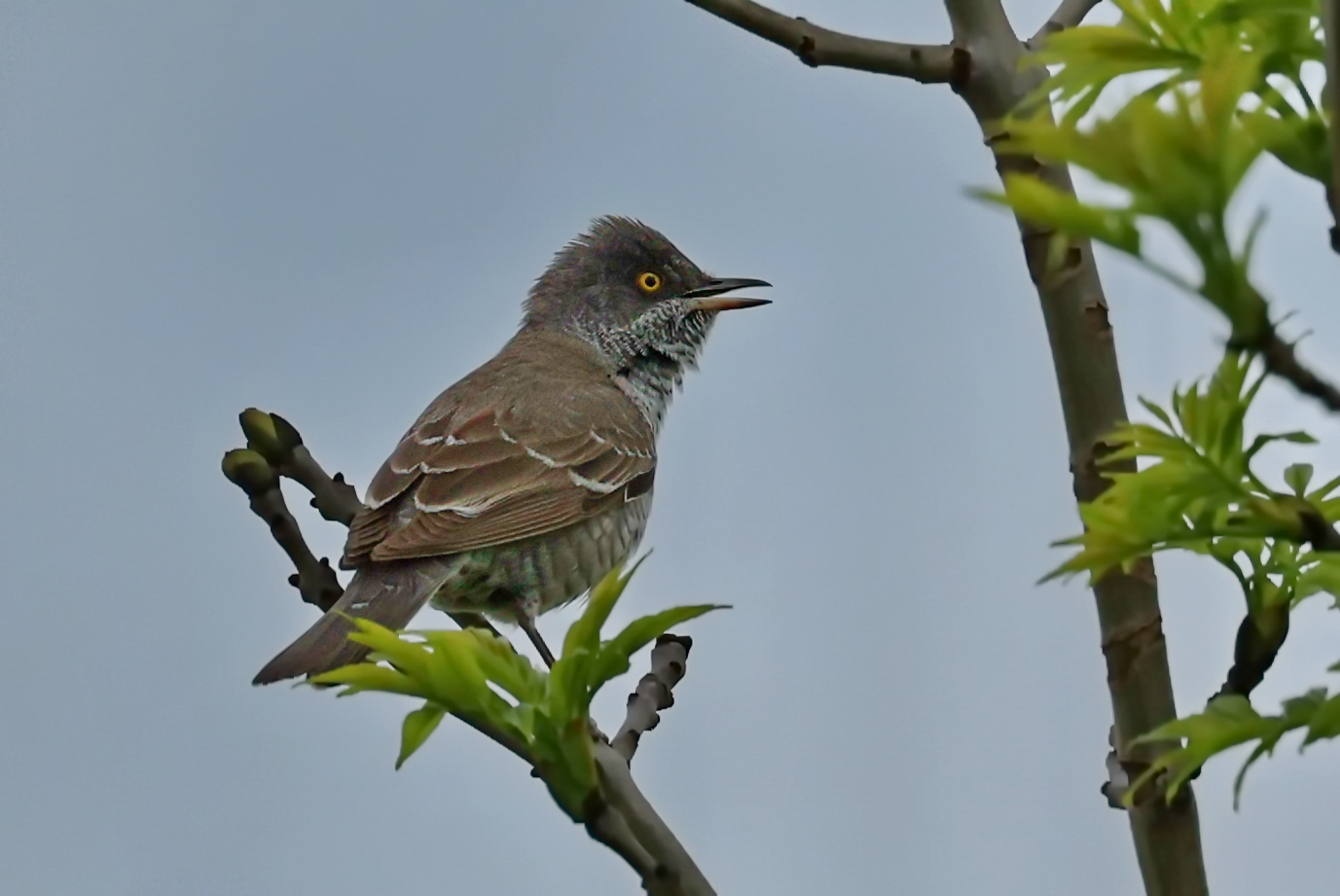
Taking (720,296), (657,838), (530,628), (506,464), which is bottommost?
(657,838)

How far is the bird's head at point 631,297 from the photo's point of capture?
710 cm

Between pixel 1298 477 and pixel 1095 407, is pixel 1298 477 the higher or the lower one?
the lower one

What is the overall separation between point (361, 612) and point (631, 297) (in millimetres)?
2855

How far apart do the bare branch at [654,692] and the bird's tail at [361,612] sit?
767 millimetres

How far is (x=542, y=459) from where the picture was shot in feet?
19.0

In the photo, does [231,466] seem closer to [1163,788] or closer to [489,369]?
[1163,788]

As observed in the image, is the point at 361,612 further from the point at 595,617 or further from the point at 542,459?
the point at 595,617

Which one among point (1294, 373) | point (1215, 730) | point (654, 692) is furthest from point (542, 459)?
point (1294, 373)

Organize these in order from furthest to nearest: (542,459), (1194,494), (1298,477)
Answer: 1. (542,459)
2. (1298,477)
3. (1194,494)

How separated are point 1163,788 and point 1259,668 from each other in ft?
0.84

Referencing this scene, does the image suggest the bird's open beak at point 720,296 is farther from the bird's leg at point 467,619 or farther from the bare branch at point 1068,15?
the bare branch at point 1068,15

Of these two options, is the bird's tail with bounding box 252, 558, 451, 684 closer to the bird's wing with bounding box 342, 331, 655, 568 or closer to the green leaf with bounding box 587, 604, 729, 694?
the bird's wing with bounding box 342, 331, 655, 568

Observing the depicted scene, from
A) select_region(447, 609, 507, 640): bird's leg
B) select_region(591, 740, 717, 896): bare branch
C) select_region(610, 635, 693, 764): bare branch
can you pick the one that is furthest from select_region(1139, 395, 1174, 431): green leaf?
select_region(447, 609, 507, 640): bird's leg

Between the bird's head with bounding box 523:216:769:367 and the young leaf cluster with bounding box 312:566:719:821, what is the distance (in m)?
4.87
